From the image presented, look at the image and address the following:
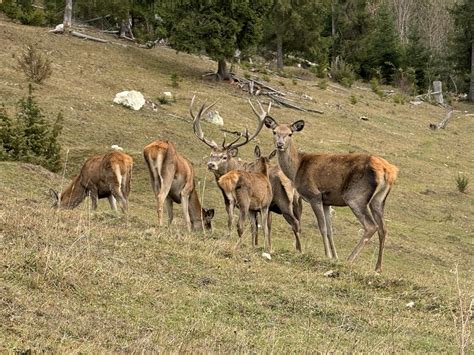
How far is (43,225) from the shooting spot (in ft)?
28.0

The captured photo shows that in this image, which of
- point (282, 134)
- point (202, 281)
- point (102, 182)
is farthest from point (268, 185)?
point (202, 281)

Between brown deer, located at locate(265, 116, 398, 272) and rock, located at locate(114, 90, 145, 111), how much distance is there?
13570mm

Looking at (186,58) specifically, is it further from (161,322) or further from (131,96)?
(161,322)

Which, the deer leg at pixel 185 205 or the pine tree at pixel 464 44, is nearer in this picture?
the deer leg at pixel 185 205

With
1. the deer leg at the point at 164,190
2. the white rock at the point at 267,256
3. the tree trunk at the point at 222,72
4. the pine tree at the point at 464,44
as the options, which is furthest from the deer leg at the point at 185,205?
the pine tree at the point at 464,44

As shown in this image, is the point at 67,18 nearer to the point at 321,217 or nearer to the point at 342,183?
the point at 321,217

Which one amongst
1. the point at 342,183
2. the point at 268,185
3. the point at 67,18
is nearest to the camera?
the point at 342,183

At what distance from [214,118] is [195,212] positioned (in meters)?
13.0

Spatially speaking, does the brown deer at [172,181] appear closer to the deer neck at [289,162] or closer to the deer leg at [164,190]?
the deer leg at [164,190]

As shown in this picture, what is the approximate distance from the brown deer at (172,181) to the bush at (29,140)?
492 cm

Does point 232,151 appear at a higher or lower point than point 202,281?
lower

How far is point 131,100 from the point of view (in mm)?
25406

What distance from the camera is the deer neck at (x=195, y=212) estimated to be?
522 inches

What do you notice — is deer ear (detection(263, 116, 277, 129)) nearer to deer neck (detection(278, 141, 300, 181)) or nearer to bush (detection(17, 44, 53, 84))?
deer neck (detection(278, 141, 300, 181))
